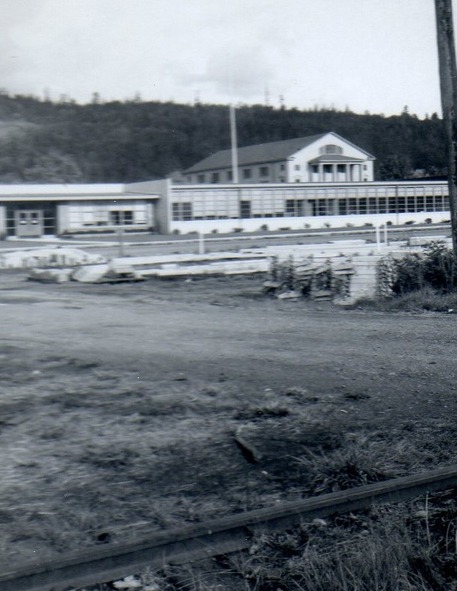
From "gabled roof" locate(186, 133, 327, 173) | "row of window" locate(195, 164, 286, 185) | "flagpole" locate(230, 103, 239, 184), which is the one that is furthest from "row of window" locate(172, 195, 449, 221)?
"row of window" locate(195, 164, 286, 185)

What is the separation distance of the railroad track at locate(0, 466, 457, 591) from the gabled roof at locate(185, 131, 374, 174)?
73.9 m

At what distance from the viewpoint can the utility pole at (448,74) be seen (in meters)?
13.9

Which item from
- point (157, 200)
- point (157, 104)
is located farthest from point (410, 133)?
point (157, 200)

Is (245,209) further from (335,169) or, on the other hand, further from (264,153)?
(335,169)

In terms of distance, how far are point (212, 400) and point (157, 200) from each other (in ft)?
169

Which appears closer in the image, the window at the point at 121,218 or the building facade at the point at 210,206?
the building facade at the point at 210,206

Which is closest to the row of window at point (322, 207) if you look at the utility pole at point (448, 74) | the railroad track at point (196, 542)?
the utility pole at point (448, 74)

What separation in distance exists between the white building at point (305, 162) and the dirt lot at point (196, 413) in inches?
2589

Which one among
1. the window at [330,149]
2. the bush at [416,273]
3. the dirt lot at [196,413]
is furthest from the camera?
the window at [330,149]

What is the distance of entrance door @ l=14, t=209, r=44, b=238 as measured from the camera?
52.8m

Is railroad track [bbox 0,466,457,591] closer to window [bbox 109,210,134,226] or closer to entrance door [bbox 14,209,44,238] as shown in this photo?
entrance door [bbox 14,209,44,238]

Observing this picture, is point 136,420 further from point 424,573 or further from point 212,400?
point 424,573

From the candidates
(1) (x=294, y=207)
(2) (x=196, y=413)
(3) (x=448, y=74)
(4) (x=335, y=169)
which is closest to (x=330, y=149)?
(4) (x=335, y=169)

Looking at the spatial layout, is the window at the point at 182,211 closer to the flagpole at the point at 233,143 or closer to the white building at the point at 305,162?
the flagpole at the point at 233,143
